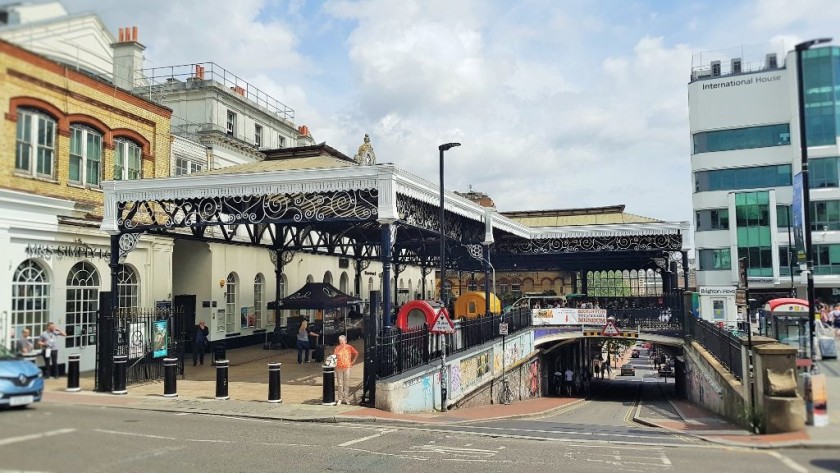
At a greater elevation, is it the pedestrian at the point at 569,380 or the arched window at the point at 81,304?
the arched window at the point at 81,304

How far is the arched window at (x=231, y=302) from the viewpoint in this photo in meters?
32.2

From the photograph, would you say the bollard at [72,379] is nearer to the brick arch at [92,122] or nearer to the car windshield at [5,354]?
the brick arch at [92,122]

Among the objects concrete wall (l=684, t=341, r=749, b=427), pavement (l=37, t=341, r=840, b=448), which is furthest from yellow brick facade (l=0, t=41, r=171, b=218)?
concrete wall (l=684, t=341, r=749, b=427)

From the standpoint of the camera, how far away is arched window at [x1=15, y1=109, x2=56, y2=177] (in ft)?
11.1

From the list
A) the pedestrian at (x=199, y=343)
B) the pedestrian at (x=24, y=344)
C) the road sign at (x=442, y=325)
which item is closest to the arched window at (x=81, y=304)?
the pedestrian at (x=199, y=343)

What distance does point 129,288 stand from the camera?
983 inches

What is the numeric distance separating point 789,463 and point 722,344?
9.79 meters

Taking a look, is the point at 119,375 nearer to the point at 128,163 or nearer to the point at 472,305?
the point at 128,163

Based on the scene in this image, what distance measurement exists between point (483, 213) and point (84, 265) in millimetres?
16462

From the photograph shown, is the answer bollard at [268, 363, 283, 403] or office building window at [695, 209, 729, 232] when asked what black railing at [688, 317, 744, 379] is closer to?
bollard at [268, 363, 283, 403]

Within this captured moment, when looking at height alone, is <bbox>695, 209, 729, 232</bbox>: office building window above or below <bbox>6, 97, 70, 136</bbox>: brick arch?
above

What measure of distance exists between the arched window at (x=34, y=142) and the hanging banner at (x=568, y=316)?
33.2 meters

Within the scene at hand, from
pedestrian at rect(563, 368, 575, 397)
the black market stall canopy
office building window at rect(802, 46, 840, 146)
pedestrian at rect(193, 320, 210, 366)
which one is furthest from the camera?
office building window at rect(802, 46, 840, 146)

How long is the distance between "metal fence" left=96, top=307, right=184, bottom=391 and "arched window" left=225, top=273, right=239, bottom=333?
1088cm
